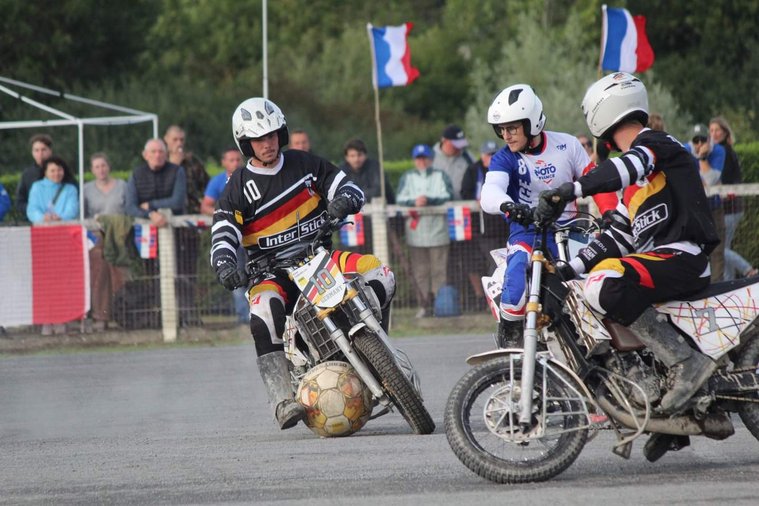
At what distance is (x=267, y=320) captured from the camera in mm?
9625

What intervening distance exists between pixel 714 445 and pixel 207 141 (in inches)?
1389

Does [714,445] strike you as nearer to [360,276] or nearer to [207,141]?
[360,276]

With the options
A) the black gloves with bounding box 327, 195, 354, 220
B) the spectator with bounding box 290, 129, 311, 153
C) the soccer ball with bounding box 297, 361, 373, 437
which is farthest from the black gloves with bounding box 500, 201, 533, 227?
the spectator with bounding box 290, 129, 311, 153

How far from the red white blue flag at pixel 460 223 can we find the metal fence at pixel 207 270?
0.05 m

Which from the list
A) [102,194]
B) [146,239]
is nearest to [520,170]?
[146,239]

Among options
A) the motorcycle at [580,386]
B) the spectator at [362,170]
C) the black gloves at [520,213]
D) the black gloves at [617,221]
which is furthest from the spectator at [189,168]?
the motorcycle at [580,386]

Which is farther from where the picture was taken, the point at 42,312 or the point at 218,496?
the point at 42,312

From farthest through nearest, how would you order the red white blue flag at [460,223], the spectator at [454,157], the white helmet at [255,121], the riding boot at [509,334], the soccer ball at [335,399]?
1. the spectator at [454,157]
2. the red white blue flag at [460,223]
3. the white helmet at [255,121]
4. the soccer ball at [335,399]
5. the riding boot at [509,334]

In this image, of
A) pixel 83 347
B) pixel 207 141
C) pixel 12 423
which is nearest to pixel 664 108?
pixel 207 141

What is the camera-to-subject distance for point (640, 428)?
739cm

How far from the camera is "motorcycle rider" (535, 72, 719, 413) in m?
7.48

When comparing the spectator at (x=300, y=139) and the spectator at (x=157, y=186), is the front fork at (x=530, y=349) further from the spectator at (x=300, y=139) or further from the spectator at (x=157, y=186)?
the spectator at (x=157, y=186)

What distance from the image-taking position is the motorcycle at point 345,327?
9055 millimetres

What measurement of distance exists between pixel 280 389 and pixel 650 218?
2910 millimetres
